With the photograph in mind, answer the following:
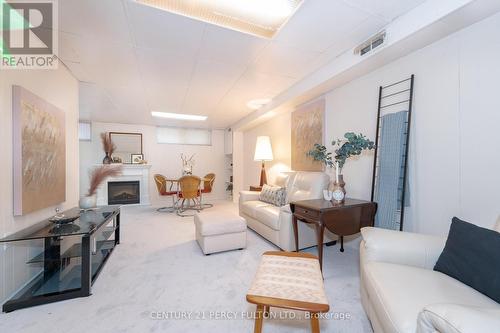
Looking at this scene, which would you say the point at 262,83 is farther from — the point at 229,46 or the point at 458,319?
the point at 458,319

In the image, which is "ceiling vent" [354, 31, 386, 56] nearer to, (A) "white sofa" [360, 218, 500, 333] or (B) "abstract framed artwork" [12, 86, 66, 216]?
(A) "white sofa" [360, 218, 500, 333]

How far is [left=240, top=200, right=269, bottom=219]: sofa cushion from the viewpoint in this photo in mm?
3253

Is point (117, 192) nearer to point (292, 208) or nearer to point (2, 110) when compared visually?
point (2, 110)

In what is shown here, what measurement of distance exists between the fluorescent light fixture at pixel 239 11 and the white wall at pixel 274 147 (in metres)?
2.27

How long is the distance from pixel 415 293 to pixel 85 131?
7.06 m

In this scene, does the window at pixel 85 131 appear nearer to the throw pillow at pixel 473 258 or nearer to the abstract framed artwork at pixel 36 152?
the abstract framed artwork at pixel 36 152

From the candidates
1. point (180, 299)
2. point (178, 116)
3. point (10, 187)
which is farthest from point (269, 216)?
point (178, 116)

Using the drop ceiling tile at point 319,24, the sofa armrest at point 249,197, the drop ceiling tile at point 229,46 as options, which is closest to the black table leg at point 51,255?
the drop ceiling tile at point 229,46

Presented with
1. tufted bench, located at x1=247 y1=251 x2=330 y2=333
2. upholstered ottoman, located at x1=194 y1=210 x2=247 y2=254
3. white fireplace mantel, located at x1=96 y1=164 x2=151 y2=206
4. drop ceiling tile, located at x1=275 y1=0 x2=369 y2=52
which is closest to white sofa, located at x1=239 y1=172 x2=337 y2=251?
upholstered ottoman, located at x1=194 y1=210 x2=247 y2=254

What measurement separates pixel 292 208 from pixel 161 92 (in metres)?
2.87

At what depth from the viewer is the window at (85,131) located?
561 centimetres

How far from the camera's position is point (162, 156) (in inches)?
252

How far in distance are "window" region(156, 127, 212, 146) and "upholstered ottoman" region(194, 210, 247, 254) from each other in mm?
4361

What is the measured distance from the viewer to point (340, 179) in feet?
7.93
